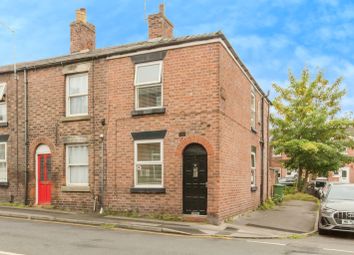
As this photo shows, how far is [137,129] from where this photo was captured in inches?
556

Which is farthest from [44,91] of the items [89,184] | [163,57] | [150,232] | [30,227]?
[150,232]

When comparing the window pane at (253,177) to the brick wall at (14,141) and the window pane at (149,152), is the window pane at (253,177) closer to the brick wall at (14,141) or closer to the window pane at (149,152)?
the window pane at (149,152)

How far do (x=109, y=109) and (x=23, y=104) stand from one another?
4.41 metres

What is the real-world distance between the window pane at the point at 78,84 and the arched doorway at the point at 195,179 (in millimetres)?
5039

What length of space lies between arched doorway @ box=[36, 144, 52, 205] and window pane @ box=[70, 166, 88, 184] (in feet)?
3.50

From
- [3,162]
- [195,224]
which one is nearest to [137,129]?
[195,224]

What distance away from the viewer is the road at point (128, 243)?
8117mm

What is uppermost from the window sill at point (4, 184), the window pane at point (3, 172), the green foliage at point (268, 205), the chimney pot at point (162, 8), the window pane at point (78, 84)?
the chimney pot at point (162, 8)

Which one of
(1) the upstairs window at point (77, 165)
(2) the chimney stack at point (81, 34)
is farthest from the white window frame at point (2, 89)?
(1) the upstairs window at point (77, 165)

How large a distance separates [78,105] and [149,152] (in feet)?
12.4

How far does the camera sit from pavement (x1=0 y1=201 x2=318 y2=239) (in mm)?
11156

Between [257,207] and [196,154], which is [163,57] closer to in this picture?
[196,154]

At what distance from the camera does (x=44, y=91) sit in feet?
53.0

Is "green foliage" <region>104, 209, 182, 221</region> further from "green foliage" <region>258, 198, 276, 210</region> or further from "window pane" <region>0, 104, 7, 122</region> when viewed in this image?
"green foliage" <region>258, 198, 276, 210</region>
